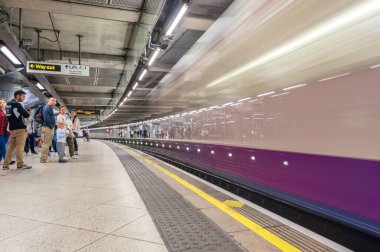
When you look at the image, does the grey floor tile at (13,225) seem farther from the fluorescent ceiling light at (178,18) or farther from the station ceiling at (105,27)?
the station ceiling at (105,27)

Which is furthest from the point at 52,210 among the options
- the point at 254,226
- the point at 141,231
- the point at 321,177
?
the point at 321,177

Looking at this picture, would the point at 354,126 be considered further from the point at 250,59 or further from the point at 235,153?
the point at 235,153

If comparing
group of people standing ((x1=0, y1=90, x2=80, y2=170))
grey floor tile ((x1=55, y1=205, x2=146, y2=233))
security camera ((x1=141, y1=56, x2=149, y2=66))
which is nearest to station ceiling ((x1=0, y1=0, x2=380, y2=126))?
security camera ((x1=141, y1=56, x2=149, y2=66))

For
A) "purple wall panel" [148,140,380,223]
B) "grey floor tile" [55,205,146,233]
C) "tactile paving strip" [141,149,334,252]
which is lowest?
"tactile paving strip" [141,149,334,252]

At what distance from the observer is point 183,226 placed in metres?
2.30

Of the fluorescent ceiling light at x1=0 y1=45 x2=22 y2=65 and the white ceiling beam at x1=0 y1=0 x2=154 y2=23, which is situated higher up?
the white ceiling beam at x1=0 y1=0 x2=154 y2=23

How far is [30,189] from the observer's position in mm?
3693

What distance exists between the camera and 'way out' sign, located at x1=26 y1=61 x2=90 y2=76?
827 cm

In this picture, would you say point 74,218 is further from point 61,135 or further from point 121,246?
point 61,135

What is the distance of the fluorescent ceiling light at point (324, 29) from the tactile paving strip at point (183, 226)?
6.42ft

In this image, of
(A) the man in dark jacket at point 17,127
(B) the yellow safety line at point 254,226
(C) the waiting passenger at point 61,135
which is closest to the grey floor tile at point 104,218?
(B) the yellow safety line at point 254,226

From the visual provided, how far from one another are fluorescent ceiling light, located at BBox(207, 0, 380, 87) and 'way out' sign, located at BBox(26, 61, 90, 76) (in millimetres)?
7125

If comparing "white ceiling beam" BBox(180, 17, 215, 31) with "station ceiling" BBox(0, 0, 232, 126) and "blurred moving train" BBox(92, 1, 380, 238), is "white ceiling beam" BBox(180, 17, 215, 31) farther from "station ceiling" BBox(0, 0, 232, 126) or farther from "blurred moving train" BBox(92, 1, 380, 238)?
"blurred moving train" BBox(92, 1, 380, 238)

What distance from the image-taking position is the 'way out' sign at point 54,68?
827cm
